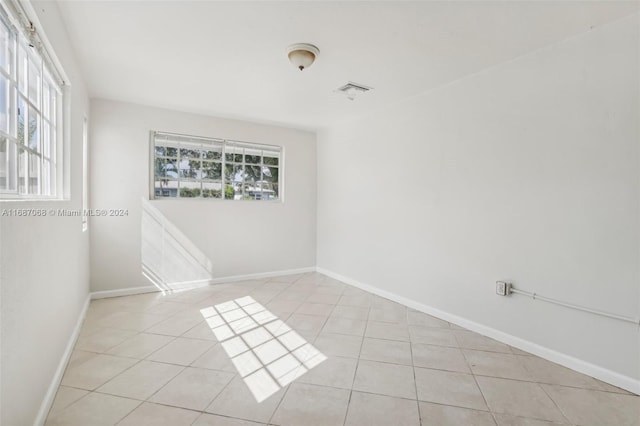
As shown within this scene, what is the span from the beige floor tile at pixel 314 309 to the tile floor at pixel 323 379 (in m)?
0.12

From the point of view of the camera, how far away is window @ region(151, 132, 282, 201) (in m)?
4.11

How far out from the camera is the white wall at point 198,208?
371 centimetres

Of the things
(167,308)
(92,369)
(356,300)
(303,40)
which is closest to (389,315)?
(356,300)

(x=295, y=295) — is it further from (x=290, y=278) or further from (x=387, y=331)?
(x=387, y=331)

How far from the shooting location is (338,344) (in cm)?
258

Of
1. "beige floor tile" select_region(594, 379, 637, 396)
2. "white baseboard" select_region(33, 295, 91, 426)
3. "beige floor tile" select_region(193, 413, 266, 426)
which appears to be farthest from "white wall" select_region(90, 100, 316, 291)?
"beige floor tile" select_region(594, 379, 637, 396)

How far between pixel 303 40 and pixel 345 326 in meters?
2.51

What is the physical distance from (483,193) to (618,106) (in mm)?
1054

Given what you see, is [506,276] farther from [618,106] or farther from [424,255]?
[618,106]

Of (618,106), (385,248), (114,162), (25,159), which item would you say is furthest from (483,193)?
(114,162)

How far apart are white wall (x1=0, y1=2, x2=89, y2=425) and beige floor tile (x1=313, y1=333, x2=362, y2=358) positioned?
1.75 metres

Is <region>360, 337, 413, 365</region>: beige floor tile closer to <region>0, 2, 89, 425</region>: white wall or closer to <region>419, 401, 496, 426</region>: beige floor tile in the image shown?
<region>419, 401, 496, 426</region>: beige floor tile

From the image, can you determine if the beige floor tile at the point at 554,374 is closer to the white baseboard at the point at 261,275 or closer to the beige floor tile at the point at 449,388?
the beige floor tile at the point at 449,388

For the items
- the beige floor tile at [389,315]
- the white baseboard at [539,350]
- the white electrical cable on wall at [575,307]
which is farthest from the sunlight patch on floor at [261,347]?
the white electrical cable on wall at [575,307]
